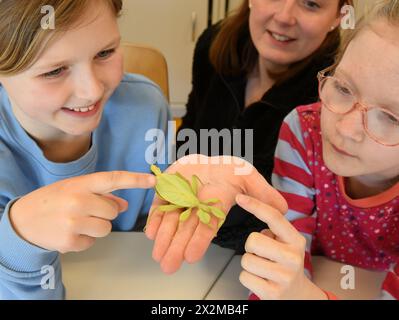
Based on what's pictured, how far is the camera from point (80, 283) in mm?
785

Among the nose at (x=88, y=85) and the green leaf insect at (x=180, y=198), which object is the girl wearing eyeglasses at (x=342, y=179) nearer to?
the green leaf insect at (x=180, y=198)

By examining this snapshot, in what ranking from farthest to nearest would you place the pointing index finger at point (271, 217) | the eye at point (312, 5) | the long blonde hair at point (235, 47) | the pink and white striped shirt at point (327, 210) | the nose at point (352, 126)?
the long blonde hair at point (235, 47), the eye at point (312, 5), the pink and white striped shirt at point (327, 210), the nose at point (352, 126), the pointing index finger at point (271, 217)

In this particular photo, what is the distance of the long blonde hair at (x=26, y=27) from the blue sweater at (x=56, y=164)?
188mm

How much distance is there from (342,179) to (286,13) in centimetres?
46

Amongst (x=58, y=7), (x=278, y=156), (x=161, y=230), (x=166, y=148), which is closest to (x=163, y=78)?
(x=166, y=148)

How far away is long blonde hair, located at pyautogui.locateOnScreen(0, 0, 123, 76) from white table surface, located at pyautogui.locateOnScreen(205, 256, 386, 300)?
497 mm

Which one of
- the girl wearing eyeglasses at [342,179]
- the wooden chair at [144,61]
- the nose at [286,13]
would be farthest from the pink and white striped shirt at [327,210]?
the wooden chair at [144,61]

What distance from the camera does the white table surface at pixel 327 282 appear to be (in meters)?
0.78

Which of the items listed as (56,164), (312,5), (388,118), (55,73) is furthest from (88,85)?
(312,5)

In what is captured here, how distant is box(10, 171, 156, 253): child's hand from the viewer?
62cm

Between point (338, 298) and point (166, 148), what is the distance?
1.69ft

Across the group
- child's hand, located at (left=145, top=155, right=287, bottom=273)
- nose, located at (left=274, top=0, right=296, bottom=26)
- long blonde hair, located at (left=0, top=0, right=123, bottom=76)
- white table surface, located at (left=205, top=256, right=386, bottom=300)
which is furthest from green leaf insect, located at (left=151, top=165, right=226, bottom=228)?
nose, located at (left=274, top=0, right=296, bottom=26)

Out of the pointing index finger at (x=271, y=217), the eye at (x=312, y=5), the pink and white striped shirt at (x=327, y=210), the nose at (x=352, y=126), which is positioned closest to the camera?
the pointing index finger at (x=271, y=217)

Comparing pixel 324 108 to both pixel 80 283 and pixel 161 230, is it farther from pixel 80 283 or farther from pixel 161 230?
pixel 80 283
